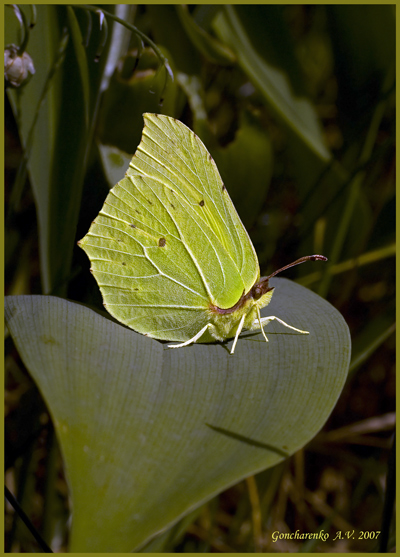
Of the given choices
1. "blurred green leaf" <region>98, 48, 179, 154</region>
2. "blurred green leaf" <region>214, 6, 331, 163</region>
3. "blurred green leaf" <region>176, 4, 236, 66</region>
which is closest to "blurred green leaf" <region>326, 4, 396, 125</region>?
"blurred green leaf" <region>214, 6, 331, 163</region>

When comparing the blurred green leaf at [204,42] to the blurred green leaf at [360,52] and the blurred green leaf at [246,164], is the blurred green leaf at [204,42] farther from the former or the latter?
the blurred green leaf at [360,52]

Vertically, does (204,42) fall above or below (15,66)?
above

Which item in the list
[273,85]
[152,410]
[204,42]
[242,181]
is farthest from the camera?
[273,85]

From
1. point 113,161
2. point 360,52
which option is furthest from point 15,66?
point 360,52

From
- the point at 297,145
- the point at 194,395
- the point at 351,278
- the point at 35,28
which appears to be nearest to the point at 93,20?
the point at 35,28

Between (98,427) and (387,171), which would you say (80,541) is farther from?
(387,171)

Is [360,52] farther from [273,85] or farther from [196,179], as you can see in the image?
[196,179]

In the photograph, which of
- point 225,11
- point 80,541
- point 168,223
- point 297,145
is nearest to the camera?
point 80,541
